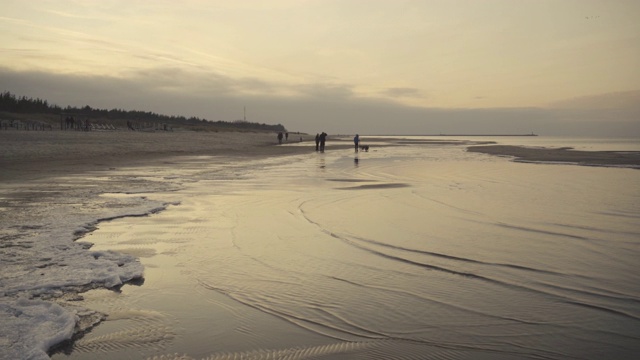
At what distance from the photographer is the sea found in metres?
4.71

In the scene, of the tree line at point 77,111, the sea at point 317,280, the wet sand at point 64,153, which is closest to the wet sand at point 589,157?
the sea at point 317,280

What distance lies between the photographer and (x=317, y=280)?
6797 mm

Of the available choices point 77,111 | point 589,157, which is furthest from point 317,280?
point 77,111

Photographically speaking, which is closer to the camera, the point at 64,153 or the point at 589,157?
the point at 64,153

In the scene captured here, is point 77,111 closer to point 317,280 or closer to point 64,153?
point 64,153

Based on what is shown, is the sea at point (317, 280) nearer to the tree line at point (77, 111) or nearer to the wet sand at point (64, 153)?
the wet sand at point (64, 153)

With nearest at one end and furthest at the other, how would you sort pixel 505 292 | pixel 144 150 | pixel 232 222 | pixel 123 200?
pixel 505 292, pixel 232 222, pixel 123 200, pixel 144 150

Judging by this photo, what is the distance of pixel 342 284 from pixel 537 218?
291 inches

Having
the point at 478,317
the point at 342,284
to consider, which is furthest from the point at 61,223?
the point at 478,317

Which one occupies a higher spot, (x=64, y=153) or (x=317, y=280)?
(x=64, y=153)

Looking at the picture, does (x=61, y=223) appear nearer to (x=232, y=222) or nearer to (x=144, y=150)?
(x=232, y=222)

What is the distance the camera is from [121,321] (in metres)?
5.18

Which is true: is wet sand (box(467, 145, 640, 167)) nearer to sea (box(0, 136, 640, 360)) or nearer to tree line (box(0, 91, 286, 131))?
sea (box(0, 136, 640, 360))

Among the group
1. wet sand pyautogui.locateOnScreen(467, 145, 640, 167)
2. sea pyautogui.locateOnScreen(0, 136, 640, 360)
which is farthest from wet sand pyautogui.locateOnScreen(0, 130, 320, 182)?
wet sand pyautogui.locateOnScreen(467, 145, 640, 167)
